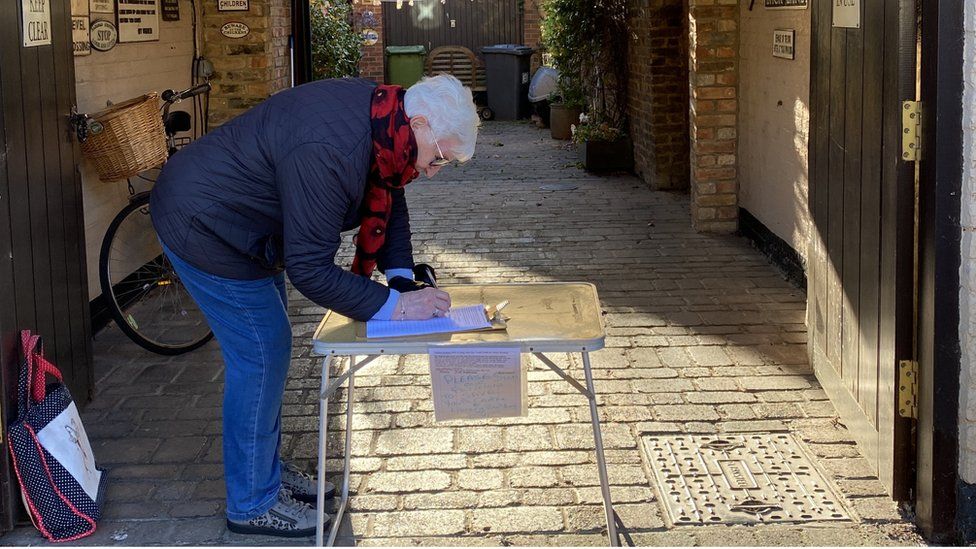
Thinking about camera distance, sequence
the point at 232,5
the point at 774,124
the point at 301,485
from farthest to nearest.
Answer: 1. the point at 232,5
2. the point at 774,124
3. the point at 301,485

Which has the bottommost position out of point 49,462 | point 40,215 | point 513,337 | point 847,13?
point 49,462

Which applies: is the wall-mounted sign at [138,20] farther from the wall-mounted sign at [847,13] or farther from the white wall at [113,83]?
the wall-mounted sign at [847,13]

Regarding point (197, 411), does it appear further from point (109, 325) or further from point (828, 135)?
point (828, 135)

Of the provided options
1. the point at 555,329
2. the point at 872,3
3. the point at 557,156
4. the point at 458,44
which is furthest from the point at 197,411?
the point at 458,44

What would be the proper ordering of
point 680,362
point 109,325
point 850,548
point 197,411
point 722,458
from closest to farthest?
point 850,548
point 722,458
point 197,411
point 680,362
point 109,325

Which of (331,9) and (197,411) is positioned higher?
(331,9)

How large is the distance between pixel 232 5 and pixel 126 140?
296 centimetres

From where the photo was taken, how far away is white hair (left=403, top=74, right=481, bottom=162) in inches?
121

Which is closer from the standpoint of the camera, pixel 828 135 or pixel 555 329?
pixel 555 329

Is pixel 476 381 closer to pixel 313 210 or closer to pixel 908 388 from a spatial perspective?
pixel 313 210

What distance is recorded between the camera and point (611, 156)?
468 inches

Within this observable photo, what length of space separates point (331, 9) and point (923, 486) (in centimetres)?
1098

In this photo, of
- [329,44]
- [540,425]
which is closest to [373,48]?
[329,44]

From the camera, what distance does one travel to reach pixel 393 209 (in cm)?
371
